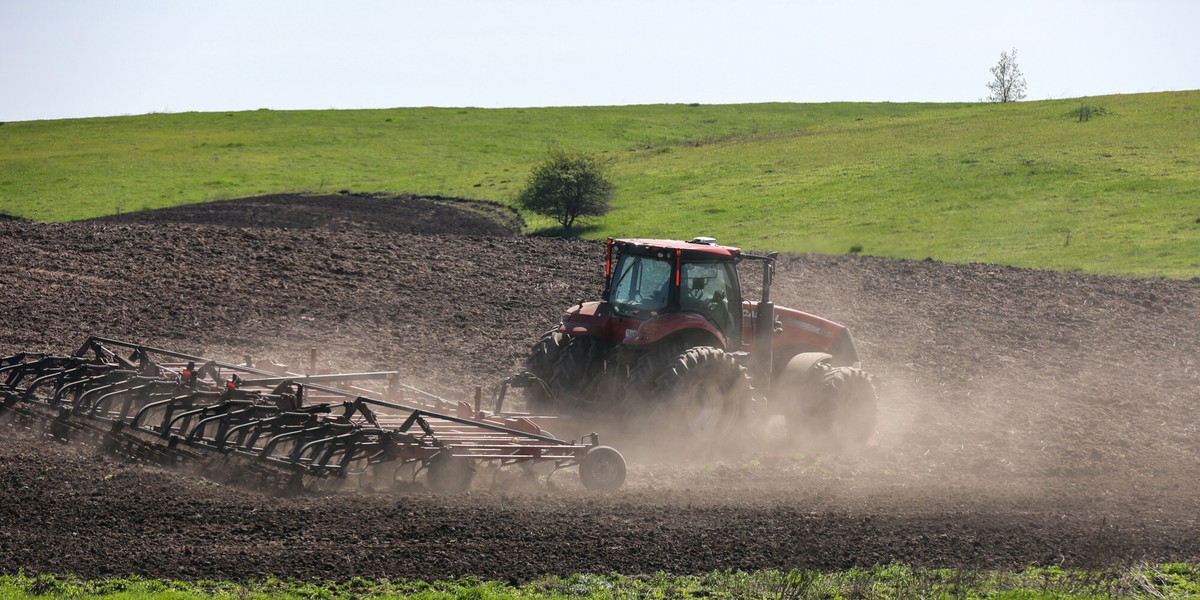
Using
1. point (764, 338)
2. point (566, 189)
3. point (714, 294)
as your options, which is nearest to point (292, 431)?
point (714, 294)

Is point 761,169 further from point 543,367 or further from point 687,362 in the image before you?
point 687,362

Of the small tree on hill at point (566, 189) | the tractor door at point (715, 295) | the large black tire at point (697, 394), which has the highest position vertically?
the small tree on hill at point (566, 189)

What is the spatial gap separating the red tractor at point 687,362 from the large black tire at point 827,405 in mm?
12

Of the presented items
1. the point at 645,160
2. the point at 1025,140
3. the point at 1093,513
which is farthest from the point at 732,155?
the point at 1093,513

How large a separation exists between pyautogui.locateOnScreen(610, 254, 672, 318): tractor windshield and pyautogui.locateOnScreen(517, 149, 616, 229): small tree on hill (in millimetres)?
29713

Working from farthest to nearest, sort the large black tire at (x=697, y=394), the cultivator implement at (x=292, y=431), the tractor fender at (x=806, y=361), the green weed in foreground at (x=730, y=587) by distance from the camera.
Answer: the tractor fender at (x=806, y=361) → the large black tire at (x=697, y=394) → the cultivator implement at (x=292, y=431) → the green weed in foreground at (x=730, y=587)

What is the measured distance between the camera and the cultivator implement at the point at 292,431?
1042 cm

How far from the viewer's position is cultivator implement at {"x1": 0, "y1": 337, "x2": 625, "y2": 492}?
1042 cm

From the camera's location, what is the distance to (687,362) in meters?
12.0

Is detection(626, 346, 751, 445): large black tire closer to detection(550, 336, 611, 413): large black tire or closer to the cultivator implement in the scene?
detection(550, 336, 611, 413): large black tire

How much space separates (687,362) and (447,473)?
287cm

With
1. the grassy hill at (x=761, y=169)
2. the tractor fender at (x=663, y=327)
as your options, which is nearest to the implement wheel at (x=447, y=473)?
the tractor fender at (x=663, y=327)

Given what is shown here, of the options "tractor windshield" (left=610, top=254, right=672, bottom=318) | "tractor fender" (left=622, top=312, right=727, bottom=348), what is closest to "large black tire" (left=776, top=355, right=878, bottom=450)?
"tractor fender" (left=622, top=312, right=727, bottom=348)

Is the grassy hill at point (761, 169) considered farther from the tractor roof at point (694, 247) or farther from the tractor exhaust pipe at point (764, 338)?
the tractor roof at point (694, 247)
